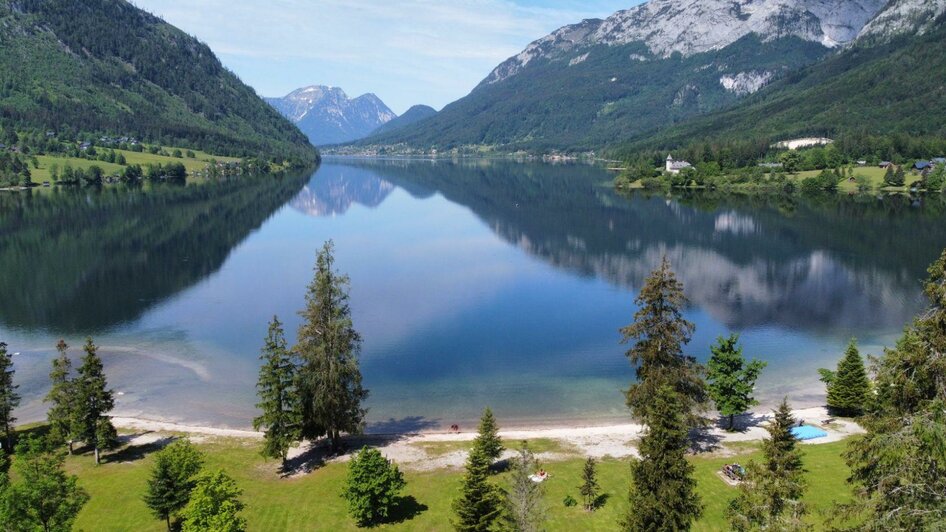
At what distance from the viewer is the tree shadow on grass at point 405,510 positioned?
33094 millimetres

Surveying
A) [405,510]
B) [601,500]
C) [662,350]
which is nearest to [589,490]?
[601,500]

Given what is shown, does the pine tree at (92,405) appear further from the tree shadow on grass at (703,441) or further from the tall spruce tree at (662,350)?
the tree shadow on grass at (703,441)

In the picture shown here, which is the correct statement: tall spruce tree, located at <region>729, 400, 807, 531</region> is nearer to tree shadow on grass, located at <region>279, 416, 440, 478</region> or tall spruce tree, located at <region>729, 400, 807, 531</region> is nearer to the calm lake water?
tree shadow on grass, located at <region>279, 416, 440, 478</region>

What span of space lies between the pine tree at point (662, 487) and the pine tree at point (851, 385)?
26026 millimetres

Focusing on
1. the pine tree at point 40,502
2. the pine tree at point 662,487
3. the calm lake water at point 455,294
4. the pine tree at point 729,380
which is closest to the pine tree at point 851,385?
the calm lake water at point 455,294

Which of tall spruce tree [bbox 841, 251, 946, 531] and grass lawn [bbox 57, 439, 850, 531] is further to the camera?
grass lawn [bbox 57, 439, 850, 531]

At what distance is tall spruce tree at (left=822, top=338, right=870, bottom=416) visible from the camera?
4625cm

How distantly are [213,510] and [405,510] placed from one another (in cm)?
1038

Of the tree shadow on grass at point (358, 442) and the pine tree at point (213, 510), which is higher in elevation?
the pine tree at point (213, 510)

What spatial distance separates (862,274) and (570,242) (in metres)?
52.3

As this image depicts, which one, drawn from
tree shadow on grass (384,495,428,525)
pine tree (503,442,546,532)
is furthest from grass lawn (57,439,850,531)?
pine tree (503,442,546,532)

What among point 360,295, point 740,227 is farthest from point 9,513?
point 740,227

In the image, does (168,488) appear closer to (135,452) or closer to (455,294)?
A: (135,452)

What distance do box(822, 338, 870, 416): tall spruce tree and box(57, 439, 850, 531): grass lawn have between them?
7313 mm
